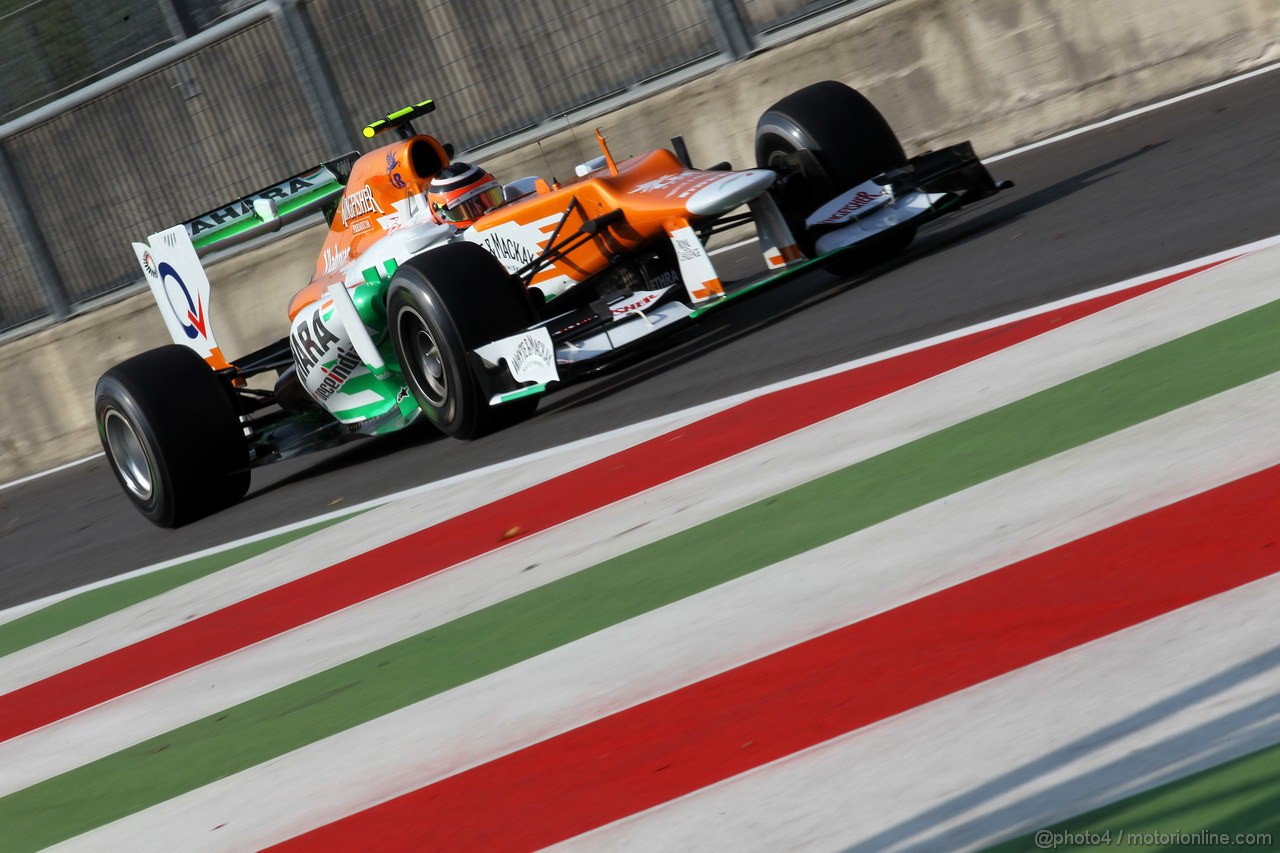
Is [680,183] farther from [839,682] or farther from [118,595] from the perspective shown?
[839,682]

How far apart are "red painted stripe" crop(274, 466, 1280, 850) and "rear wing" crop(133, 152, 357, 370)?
18.7ft

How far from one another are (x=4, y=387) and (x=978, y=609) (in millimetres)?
12685

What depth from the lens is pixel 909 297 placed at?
7.76 meters

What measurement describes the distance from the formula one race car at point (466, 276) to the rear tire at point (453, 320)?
0.03 feet

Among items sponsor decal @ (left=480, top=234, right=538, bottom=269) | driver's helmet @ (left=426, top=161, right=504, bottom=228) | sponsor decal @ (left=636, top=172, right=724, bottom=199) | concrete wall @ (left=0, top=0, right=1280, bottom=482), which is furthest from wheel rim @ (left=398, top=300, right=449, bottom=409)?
concrete wall @ (left=0, top=0, right=1280, bottom=482)

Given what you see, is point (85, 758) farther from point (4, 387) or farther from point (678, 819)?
point (4, 387)

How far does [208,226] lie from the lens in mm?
9453

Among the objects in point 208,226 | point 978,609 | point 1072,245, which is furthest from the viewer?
point 208,226

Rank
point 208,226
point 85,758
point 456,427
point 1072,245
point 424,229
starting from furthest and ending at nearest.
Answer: point 208,226
point 424,229
point 456,427
point 1072,245
point 85,758

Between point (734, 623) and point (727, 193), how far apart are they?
141 inches

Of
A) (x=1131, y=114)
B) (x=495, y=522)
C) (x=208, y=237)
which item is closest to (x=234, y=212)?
(x=208, y=237)

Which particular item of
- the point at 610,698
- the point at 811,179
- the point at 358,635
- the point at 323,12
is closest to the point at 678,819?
the point at 610,698

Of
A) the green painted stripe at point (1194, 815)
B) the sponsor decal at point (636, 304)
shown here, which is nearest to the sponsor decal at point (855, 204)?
the sponsor decal at point (636, 304)

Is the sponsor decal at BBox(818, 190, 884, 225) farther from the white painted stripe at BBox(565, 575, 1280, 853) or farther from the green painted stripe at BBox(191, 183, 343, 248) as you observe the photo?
the white painted stripe at BBox(565, 575, 1280, 853)
